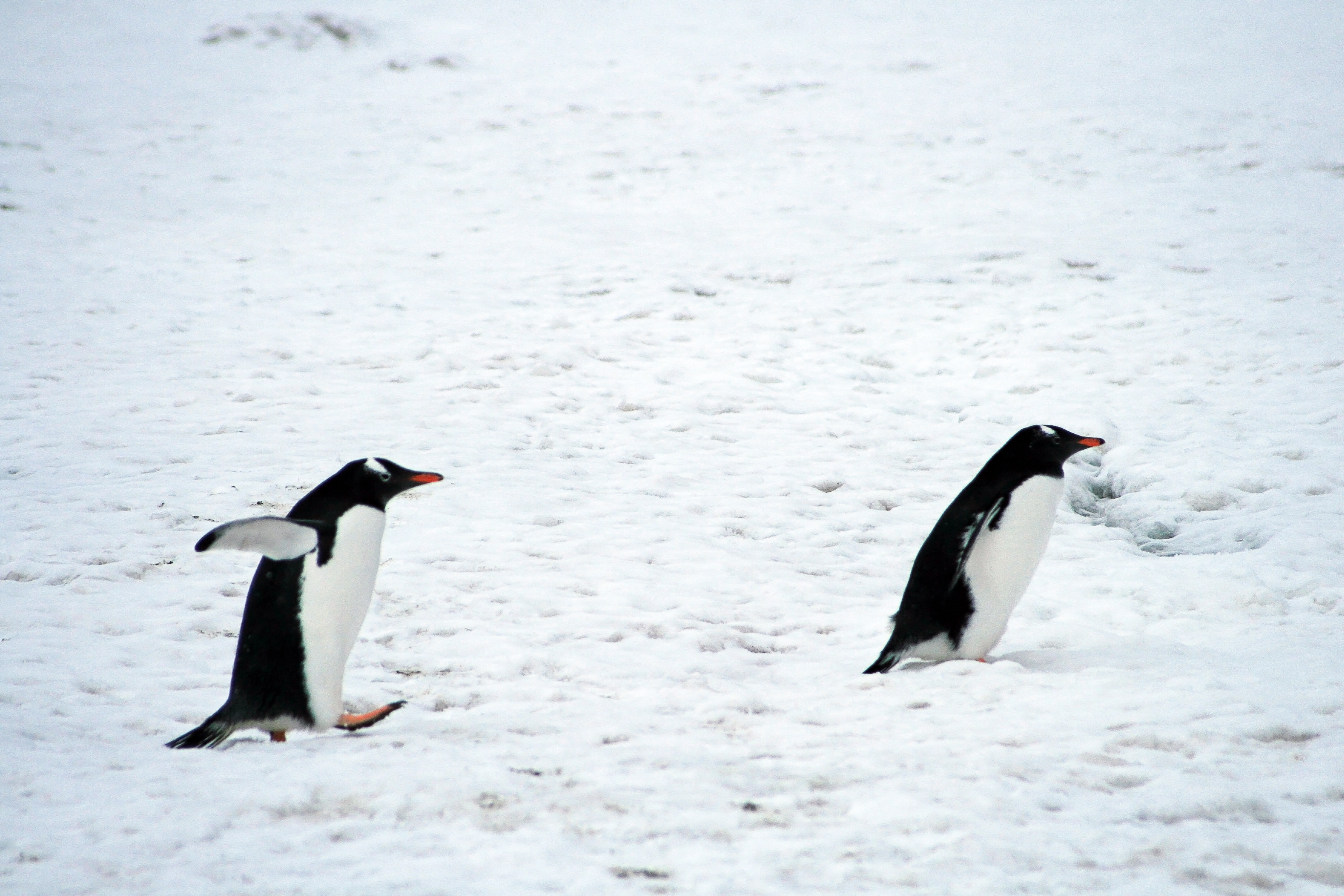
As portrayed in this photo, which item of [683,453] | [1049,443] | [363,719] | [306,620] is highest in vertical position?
[1049,443]

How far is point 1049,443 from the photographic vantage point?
3822mm

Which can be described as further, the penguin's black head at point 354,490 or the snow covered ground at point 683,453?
the penguin's black head at point 354,490

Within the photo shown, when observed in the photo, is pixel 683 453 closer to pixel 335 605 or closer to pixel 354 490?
pixel 354 490

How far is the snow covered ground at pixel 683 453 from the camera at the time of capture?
252 centimetres

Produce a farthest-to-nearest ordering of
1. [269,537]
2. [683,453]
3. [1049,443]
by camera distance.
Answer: [683,453] → [1049,443] → [269,537]

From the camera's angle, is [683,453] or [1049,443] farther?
[683,453]

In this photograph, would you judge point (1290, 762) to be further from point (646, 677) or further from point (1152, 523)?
point (1152, 523)

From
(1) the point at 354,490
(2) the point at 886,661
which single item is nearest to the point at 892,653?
(2) the point at 886,661

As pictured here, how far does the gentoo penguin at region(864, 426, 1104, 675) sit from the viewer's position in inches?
146

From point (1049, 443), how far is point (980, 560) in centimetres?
48

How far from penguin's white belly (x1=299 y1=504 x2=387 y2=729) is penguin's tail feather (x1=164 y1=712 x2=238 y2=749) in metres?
0.23

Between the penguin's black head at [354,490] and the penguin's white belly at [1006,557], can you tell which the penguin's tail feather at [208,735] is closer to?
the penguin's black head at [354,490]

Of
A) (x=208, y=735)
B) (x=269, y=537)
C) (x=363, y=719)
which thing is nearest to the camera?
(x=269, y=537)

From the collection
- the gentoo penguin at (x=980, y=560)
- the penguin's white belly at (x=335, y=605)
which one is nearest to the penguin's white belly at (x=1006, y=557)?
the gentoo penguin at (x=980, y=560)
